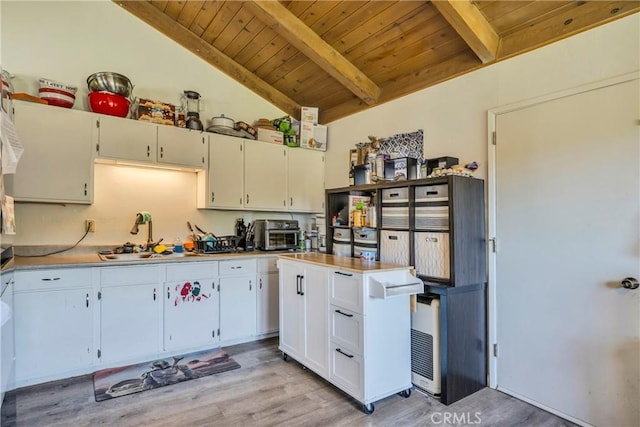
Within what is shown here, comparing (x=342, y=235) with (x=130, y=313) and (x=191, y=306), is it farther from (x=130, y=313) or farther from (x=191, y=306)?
(x=130, y=313)

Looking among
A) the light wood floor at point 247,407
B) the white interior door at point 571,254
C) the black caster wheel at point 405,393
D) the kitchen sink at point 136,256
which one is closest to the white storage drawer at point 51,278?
the kitchen sink at point 136,256

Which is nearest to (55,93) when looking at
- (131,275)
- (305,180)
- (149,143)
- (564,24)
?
(149,143)

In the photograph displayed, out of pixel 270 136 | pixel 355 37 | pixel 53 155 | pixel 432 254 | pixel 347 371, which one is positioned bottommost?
pixel 347 371

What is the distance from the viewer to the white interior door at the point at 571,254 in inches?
79.0

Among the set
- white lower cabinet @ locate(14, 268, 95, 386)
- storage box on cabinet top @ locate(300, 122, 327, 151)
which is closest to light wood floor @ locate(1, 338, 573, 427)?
white lower cabinet @ locate(14, 268, 95, 386)

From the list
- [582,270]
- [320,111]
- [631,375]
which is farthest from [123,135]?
[631,375]

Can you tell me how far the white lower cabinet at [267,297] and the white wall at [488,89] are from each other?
1781 mm

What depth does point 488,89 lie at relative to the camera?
271 centimetres

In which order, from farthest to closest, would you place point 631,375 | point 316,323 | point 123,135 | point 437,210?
1. point 123,135
2. point 316,323
3. point 437,210
4. point 631,375

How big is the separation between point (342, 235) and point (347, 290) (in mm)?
964

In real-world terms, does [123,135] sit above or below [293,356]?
above

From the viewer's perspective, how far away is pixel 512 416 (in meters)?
2.25

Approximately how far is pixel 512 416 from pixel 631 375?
0.73m

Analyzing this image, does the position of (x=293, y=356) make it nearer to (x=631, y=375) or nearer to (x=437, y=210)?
(x=437, y=210)
